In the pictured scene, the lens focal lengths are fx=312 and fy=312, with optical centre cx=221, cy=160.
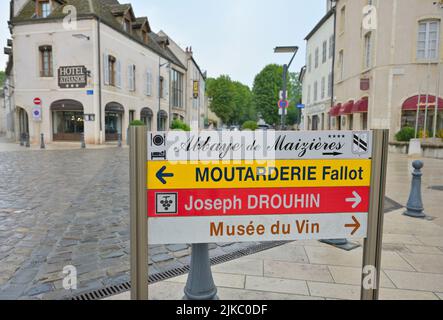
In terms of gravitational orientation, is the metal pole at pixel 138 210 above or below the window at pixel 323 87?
below

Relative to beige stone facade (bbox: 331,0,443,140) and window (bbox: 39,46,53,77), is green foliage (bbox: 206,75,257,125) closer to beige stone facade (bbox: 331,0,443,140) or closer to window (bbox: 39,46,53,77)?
window (bbox: 39,46,53,77)

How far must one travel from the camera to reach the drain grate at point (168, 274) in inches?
106

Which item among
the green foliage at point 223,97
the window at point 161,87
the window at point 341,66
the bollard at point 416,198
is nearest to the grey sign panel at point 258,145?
the bollard at point 416,198

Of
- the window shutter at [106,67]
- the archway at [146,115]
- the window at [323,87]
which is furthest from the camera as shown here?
the archway at [146,115]

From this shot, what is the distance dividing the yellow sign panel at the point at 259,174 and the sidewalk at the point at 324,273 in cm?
128

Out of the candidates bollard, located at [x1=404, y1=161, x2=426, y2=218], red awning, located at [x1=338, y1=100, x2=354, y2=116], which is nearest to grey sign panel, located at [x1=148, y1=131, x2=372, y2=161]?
bollard, located at [x1=404, y1=161, x2=426, y2=218]

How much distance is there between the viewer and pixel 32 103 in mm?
22234

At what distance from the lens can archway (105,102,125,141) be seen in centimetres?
2366

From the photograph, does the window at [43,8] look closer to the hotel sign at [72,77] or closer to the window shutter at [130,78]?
the hotel sign at [72,77]

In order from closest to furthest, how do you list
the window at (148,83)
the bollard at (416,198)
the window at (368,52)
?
the bollard at (416,198) < the window at (368,52) < the window at (148,83)

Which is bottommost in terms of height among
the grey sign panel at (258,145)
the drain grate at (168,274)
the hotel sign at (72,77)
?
the drain grate at (168,274)

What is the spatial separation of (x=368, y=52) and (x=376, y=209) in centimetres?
2090
